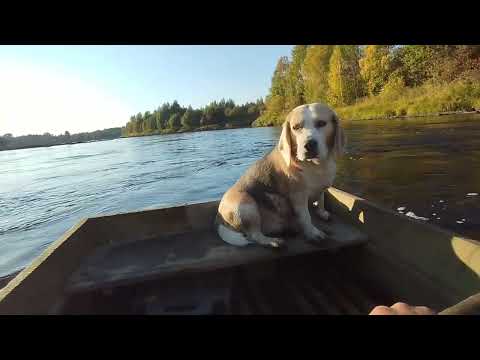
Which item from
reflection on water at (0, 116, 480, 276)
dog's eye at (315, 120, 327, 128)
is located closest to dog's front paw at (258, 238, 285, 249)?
dog's eye at (315, 120, 327, 128)

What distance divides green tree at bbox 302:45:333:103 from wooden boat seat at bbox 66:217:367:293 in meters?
52.0

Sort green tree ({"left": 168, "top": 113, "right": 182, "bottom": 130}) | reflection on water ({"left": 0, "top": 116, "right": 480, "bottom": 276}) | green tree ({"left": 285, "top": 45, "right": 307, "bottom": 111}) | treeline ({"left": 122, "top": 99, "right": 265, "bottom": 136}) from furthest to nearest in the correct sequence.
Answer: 1. green tree ({"left": 168, "top": 113, "right": 182, "bottom": 130})
2. treeline ({"left": 122, "top": 99, "right": 265, "bottom": 136})
3. green tree ({"left": 285, "top": 45, "right": 307, "bottom": 111})
4. reflection on water ({"left": 0, "top": 116, "right": 480, "bottom": 276})

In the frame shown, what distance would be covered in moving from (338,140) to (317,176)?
412mm

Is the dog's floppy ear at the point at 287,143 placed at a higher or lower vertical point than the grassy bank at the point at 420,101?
lower

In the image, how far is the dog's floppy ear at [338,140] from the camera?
306 cm

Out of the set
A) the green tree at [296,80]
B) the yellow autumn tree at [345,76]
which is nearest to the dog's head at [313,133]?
the yellow autumn tree at [345,76]

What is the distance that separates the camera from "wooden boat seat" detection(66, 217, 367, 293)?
2889 mm

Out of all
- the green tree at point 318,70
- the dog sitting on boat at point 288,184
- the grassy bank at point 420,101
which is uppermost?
the green tree at point 318,70

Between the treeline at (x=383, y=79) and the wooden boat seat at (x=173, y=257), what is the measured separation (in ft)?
54.6

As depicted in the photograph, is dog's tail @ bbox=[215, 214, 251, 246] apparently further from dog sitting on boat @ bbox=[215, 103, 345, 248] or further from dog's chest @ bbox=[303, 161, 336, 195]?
dog's chest @ bbox=[303, 161, 336, 195]

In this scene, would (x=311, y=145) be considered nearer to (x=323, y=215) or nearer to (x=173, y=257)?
(x=323, y=215)

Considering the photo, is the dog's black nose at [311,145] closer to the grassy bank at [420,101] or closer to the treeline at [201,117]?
the grassy bank at [420,101]

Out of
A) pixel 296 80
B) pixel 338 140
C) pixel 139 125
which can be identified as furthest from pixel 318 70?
pixel 139 125
